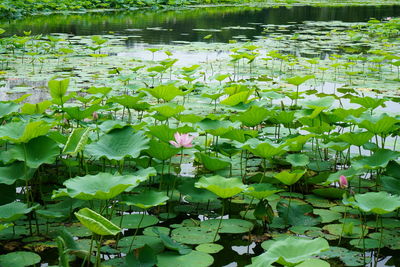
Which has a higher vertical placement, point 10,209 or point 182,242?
point 10,209

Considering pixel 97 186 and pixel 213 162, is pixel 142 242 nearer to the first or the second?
A: pixel 97 186

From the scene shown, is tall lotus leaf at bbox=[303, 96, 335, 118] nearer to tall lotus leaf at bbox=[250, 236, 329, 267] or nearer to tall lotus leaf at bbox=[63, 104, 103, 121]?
tall lotus leaf at bbox=[63, 104, 103, 121]

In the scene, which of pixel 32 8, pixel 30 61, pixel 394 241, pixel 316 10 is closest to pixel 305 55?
pixel 30 61

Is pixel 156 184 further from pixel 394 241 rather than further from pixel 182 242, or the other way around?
pixel 394 241

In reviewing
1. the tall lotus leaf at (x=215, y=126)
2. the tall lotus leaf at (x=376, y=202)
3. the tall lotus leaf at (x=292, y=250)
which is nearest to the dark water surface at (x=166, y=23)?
the tall lotus leaf at (x=215, y=126)

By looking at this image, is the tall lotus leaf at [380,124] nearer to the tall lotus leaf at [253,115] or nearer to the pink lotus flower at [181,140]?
the tall lotus leaf at [253,115]

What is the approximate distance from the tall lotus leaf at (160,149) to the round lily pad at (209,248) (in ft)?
1.43

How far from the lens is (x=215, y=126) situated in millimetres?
2348

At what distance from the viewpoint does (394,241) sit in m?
1.91

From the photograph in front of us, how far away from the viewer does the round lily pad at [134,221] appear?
1996mm

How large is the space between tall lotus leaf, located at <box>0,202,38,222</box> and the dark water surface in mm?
6216

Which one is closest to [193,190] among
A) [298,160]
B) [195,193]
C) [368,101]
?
[195,193]

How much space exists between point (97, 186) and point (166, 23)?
9.94 metres

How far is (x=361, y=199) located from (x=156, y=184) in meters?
1.08
